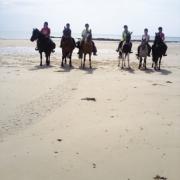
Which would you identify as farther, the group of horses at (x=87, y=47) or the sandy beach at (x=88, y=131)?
the group of horses at (x=87, y=47)

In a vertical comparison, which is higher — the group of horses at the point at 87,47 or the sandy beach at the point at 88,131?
the group of horses at the point at 87,47

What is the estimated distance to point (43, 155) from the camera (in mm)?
5973

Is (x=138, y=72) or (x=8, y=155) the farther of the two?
(x=138, y=72)

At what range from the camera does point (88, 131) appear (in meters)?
7.19

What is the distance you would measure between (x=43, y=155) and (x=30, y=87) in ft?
20.1

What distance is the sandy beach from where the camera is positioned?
5.53m

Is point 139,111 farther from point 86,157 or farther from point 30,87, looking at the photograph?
point 30,87

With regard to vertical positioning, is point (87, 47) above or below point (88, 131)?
above

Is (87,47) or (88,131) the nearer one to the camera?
(88,131)

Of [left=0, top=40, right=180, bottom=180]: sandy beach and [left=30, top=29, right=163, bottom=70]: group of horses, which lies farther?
[left=30, top=29, right=163, bottom=70]: group of horses

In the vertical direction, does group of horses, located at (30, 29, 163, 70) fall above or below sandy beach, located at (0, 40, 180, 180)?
above

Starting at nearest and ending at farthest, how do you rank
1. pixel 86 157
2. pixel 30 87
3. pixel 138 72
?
pixel 86 157, pixel 30 87, pixel 138 72

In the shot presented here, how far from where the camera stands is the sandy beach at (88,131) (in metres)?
5.53

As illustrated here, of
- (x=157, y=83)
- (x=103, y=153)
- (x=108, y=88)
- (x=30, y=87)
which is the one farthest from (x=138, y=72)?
(x=103, y=153)
